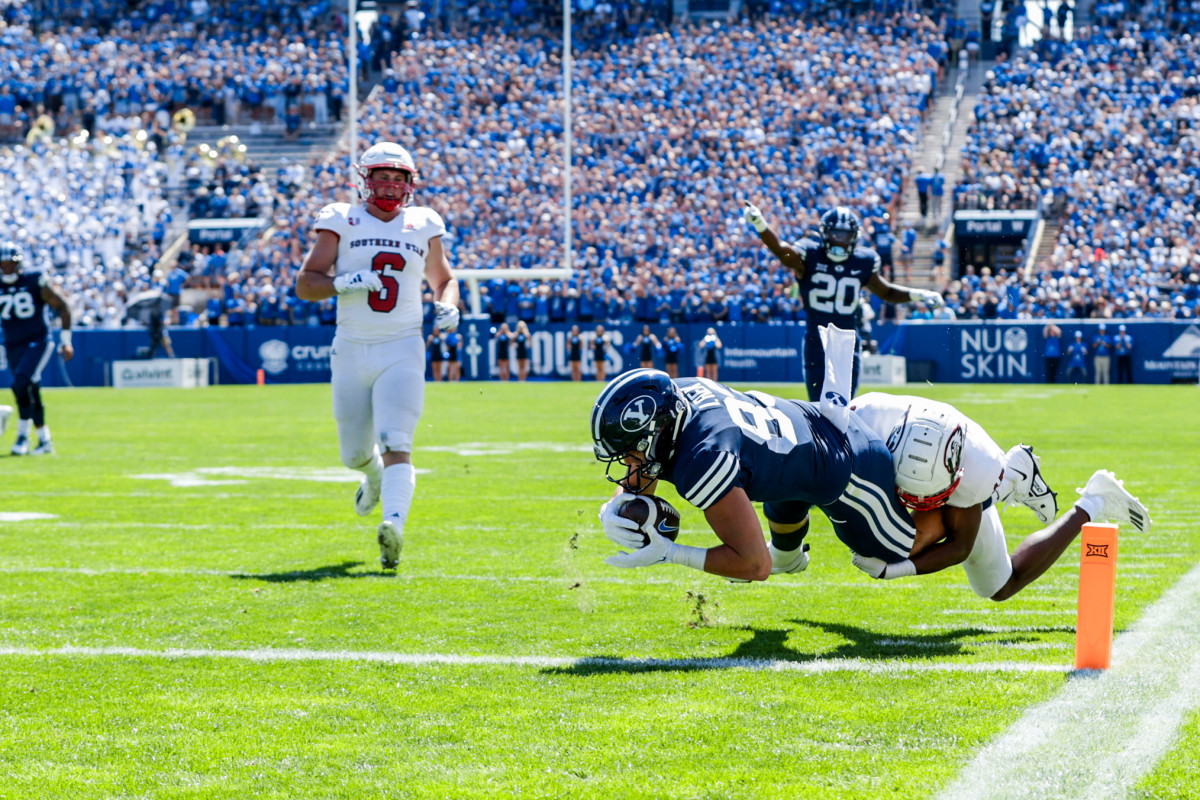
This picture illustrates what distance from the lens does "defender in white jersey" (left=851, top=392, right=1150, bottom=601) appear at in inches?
172

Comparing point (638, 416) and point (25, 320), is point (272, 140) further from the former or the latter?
point (638, 416)

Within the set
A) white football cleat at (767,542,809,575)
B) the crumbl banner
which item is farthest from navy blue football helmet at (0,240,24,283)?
the crumbl banner

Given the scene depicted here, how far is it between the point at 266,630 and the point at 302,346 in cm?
2445

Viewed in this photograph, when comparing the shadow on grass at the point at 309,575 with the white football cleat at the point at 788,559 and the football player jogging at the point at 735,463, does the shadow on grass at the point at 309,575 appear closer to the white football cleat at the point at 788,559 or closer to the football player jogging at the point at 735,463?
the white football cleat at the point at 788,559

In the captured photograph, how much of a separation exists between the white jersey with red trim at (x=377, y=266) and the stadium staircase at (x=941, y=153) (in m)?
21.9

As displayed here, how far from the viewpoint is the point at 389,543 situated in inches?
224

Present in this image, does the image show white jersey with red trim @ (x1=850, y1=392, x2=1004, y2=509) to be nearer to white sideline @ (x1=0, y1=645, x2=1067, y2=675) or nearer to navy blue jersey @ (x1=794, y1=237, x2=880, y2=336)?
white sideline @ (x1=0, y1=645, x2=1067, y2=675)

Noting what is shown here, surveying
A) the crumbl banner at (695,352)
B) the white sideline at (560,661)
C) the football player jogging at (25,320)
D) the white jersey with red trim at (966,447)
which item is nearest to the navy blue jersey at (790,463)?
the white jersey with red trim at (966,447)

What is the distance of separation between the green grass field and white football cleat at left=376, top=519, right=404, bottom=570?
0.27 ft

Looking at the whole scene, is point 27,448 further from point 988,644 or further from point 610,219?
point 610,219

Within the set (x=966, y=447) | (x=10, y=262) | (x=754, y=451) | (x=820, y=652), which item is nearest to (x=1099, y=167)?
(x=10, y=262)

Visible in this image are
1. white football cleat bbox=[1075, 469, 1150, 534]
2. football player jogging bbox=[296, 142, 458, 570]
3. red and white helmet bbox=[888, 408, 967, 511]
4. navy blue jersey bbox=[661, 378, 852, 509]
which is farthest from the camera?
football player jogging bbox=[296, 142, 458, 570]

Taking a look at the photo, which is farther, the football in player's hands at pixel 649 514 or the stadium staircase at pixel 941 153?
the stadium staircase at pixel 941 153

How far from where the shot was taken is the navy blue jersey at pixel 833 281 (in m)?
9.64
